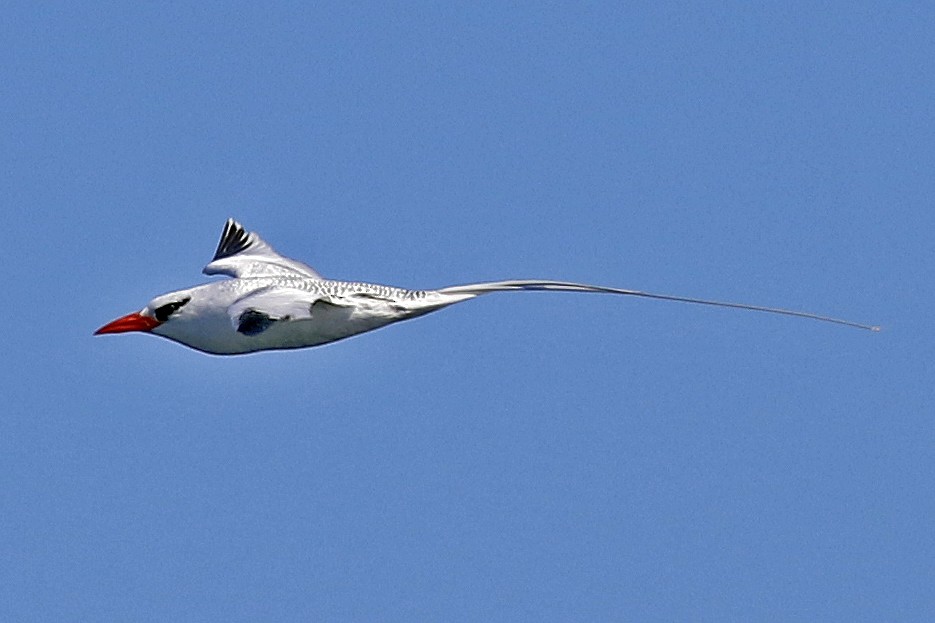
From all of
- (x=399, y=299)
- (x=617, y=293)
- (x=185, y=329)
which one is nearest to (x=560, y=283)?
(x=617, y=293)

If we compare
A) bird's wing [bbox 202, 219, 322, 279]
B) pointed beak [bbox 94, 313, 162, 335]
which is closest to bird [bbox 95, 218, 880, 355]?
pointed beak [bbox 94, 313, 162, 335]

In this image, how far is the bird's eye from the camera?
2461 centimetres

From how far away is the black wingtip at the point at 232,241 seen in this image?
1144 inches

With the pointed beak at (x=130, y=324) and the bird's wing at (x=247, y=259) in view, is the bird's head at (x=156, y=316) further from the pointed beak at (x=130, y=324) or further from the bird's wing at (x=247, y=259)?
the bird's wing at (x=247, y=259)

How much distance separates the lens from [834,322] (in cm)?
2098

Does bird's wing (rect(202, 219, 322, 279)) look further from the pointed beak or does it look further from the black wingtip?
the pointed beak

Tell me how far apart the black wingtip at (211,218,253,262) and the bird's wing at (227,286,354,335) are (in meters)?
6.23

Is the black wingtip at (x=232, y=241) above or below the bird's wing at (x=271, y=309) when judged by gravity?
above

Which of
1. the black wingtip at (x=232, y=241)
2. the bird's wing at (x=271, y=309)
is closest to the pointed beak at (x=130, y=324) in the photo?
the bird's wing at (x=271, y=309)

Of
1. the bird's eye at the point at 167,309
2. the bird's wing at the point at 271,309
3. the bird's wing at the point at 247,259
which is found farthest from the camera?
the bird's wing at the point at 247,259

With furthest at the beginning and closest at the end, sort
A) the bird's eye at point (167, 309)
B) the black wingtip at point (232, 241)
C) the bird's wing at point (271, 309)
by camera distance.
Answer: the black wingtip at point (232, 241), the bird's eye at point (167, 309), the bird's wing at point (271, 309)

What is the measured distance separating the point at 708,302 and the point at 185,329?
8.17m

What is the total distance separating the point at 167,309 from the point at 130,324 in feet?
2.79

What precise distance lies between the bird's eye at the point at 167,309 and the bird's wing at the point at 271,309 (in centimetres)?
198
